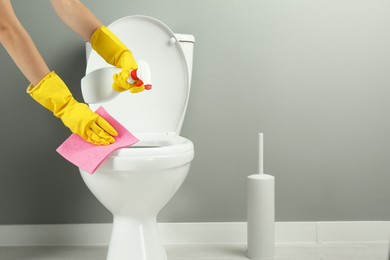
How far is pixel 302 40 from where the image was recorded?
223 centimetres

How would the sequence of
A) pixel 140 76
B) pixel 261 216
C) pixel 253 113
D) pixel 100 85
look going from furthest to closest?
pixel 253 113, pixel 261 216, pixel 100 85, pixel 140 76

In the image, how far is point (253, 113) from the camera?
7.39 feet

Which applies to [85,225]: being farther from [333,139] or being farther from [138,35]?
[333,139]

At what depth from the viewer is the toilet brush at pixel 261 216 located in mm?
2051

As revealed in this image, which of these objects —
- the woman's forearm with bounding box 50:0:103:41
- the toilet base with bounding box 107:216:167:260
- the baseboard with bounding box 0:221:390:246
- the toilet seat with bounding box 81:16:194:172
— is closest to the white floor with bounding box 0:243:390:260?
the baseboard with bounding box 0:221:390:246

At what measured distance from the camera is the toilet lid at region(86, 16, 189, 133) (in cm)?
202

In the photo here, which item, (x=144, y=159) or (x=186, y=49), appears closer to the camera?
(x=144, y=159)

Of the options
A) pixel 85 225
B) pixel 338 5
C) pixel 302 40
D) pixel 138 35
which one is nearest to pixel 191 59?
pixel 138 35

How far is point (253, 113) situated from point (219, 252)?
571mm

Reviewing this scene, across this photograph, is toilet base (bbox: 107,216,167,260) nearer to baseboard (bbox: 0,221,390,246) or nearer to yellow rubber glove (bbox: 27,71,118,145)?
yellow rubber glove (bbox: 27,71,118,145)

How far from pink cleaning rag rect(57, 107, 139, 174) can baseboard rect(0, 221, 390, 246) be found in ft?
2.04

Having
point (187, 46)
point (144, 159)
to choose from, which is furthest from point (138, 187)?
point (187, 46)

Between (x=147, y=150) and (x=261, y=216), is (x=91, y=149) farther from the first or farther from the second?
(x=261, y=216)

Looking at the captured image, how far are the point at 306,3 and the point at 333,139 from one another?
22.0 inches
